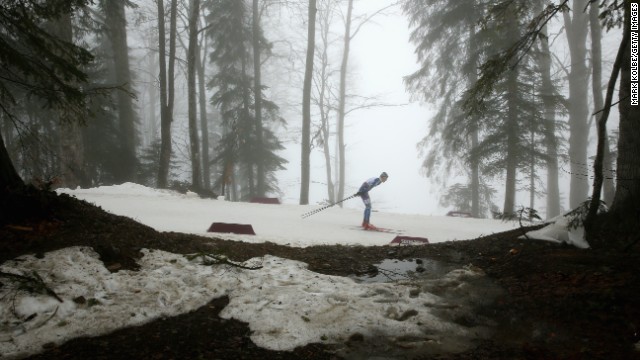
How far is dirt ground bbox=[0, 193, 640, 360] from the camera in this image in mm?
3139

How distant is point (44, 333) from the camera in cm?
320

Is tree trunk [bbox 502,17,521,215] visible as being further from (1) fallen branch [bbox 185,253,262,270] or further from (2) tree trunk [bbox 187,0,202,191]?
(2) tree trunk [bbox 187,0,202,191]

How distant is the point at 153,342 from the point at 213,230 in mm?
5397

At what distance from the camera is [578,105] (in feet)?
59.7

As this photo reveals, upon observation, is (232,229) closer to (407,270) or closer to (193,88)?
(407,270)

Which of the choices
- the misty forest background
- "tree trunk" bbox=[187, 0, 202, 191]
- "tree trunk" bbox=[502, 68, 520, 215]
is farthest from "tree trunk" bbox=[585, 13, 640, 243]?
"tree trunk" bbox=[187, 0, 202, 191]

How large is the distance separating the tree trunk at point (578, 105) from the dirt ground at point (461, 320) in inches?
602

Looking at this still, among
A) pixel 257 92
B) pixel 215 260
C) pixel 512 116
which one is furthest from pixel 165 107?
pixel 512 116

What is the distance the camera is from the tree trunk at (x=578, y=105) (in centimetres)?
1792

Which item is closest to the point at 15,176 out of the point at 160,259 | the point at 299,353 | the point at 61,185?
the point at 160,259

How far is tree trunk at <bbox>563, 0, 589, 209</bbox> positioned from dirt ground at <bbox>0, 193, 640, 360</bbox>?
50.1ft

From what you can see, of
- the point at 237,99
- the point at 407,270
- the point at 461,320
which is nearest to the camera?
the point at 461,320

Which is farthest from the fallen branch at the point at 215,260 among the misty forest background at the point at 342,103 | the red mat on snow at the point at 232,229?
the misty forest background at the point at 342,103

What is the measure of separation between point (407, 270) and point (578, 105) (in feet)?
59.4
